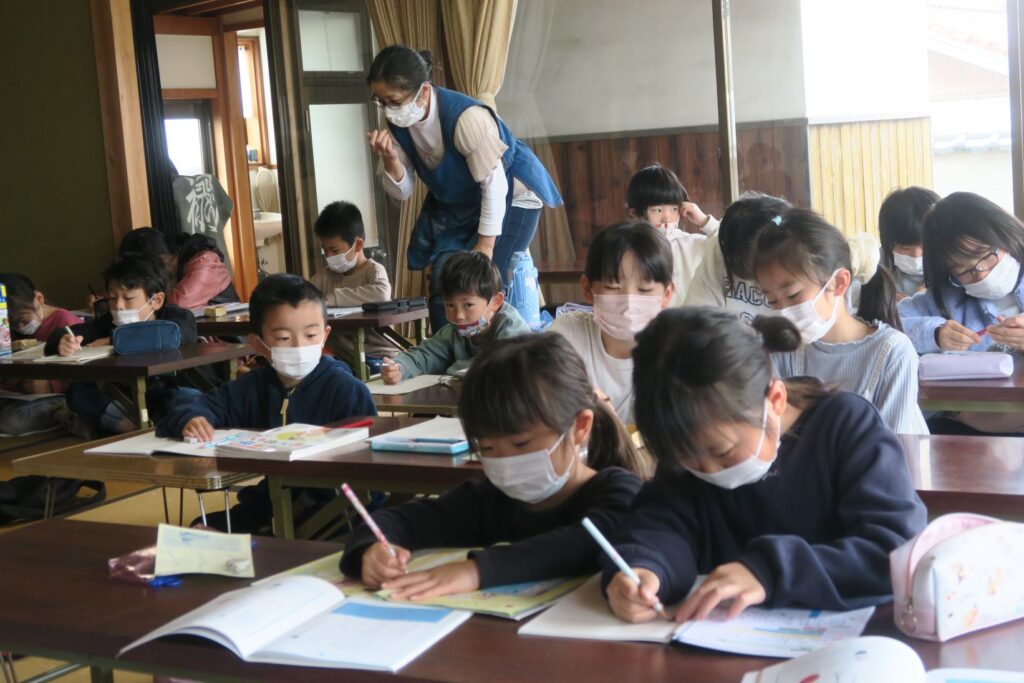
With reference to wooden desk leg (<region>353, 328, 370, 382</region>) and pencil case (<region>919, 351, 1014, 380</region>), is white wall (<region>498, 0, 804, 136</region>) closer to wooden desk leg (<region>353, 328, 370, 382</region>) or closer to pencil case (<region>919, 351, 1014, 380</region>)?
wooden desk leg (<region>353, 328, 370, 382</region>)

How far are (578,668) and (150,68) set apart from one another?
769 centimetres

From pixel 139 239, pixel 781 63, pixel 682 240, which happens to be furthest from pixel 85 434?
pixel 781 63

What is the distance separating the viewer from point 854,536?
4.44 feet

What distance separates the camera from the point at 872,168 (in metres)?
5.80

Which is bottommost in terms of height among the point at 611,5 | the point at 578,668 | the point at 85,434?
the point at 85,434

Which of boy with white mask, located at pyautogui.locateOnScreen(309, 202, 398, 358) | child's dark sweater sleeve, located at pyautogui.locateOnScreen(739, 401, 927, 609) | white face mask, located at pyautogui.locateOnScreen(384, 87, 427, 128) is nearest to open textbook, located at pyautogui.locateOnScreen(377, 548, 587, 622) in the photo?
child's dark sweater sleeve, located at pyautogui.locateOnScreen(739, 401, 927, 609)

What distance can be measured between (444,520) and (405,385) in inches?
74.6

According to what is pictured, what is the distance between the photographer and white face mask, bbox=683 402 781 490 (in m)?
1.40

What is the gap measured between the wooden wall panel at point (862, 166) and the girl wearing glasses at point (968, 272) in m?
2.66

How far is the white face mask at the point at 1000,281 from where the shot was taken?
2.99 metres

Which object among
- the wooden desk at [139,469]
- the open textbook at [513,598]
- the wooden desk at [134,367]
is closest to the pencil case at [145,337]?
the wooden desk at [134,367]

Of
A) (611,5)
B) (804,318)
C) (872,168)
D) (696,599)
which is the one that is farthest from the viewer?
(611,5)

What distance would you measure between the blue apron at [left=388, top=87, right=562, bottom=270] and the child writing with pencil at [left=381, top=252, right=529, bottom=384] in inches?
18.9

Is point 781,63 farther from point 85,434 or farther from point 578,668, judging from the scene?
point 578,668
